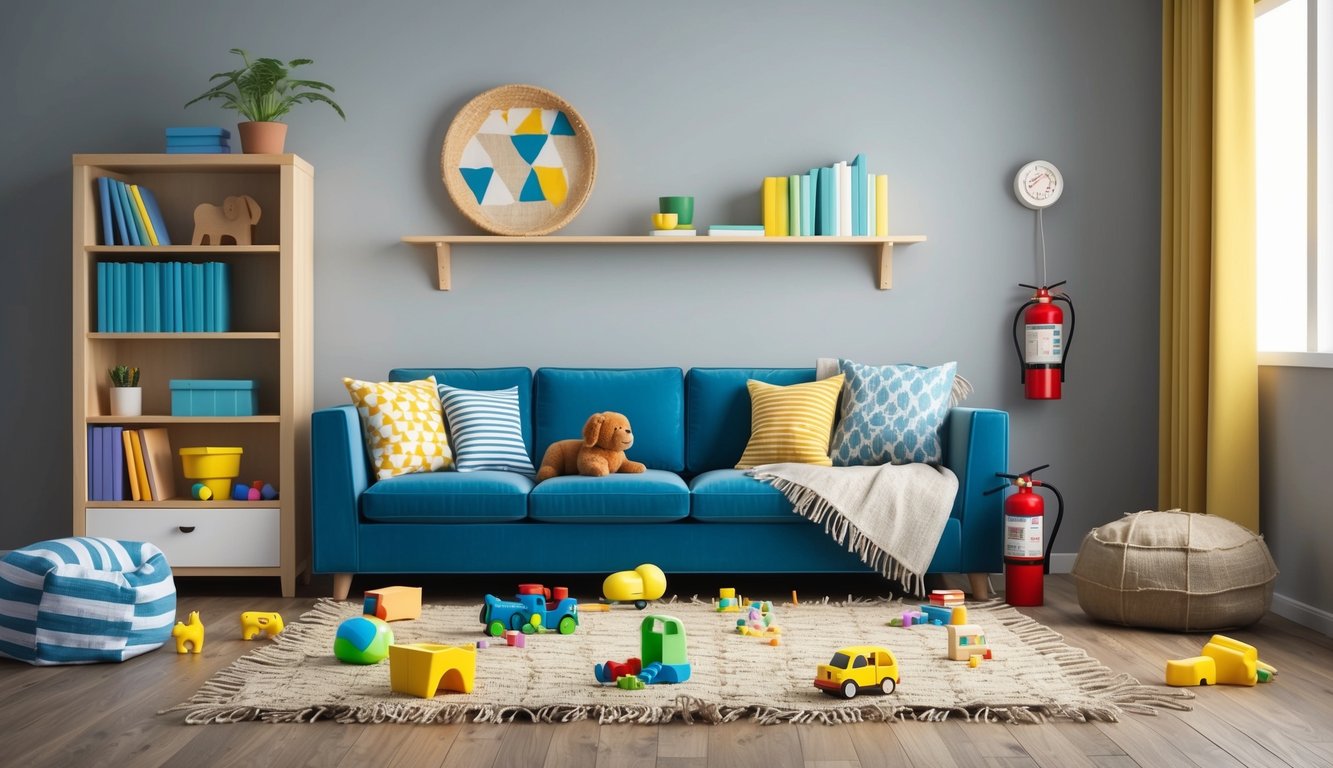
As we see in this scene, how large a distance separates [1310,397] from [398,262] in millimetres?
3301

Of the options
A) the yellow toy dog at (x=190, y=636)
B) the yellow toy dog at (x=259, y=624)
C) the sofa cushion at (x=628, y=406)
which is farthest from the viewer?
the sofa cushion at (x=628, y=406)

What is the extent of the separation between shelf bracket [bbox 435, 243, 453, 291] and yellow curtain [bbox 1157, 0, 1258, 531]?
2.77m

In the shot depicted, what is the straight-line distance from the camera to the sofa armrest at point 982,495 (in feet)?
12.9

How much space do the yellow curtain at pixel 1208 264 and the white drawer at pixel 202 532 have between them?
3.28m

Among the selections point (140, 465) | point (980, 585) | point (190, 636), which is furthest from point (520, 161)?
point (980, 585)

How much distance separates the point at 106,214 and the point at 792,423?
260cm

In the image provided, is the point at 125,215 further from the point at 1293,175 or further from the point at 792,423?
the point at 1293,175

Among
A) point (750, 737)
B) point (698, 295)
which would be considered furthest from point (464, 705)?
point (698, 295)

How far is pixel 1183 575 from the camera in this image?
345cm

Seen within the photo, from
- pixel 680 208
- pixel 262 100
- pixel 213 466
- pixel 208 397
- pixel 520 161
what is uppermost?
pixel 262 100

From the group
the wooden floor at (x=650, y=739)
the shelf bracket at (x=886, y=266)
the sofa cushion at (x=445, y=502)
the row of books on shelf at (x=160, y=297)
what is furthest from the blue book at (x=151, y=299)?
the shelf bracket at (x=886, y=266)

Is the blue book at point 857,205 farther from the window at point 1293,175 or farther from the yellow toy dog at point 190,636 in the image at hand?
the yellow toy dog at point 190,636

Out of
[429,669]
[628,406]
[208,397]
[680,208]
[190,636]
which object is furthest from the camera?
[680,208]

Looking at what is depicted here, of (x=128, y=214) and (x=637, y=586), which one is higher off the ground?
(x=128, y=214)
